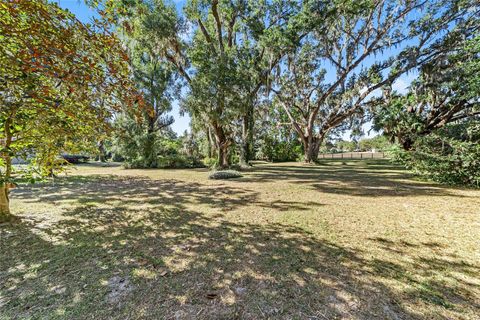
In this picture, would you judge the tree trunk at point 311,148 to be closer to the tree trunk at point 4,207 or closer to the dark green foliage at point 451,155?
the dark green foliage at point 451,155

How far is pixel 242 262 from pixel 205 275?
1.61 ft

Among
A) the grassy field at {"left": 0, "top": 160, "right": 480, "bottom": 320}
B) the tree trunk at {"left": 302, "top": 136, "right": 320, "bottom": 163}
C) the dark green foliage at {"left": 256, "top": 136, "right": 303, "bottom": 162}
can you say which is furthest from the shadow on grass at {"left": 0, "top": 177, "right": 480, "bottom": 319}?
the dark green foliage at {"left": 256, "top": 136, "right": 303, "bottom": 162}

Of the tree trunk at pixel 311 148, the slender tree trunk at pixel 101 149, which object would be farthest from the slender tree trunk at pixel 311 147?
the slender tree trunk at pixel 101 149

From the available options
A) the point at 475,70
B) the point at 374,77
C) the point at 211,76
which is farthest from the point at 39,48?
the point at 374,77

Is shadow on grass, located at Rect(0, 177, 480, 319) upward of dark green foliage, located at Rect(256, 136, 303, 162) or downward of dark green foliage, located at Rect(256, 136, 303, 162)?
downward

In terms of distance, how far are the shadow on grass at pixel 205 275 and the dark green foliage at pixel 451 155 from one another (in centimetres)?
571

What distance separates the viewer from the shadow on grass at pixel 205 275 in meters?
1.68


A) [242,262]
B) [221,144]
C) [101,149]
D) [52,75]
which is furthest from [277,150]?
[52,75]

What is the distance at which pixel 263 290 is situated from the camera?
6.28 ft

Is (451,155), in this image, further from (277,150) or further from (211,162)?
(277,150)

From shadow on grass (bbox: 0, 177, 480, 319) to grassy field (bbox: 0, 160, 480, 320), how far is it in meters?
0.01

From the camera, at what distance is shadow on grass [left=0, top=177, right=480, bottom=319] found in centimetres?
168

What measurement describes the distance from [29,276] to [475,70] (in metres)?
13.8

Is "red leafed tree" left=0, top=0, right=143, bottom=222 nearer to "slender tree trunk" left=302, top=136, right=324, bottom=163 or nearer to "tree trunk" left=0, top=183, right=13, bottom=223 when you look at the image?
"tree trunk" left=0, top=183, right=13, bottom=223
